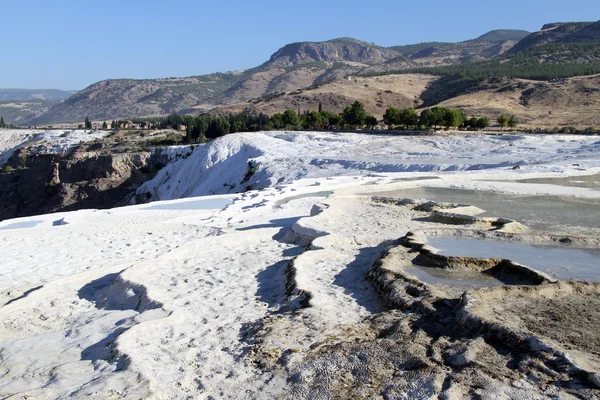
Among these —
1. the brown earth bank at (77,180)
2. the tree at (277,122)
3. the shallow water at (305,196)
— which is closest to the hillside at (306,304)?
the shallow water at (305,196)

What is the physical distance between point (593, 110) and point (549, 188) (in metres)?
47.5

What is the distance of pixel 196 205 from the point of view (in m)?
17.5

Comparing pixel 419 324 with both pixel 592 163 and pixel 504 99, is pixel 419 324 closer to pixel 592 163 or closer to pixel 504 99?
pixel 592 163

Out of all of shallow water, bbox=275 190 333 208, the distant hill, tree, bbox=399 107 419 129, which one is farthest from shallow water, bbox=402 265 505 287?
the distant hill

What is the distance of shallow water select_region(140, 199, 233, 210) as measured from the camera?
→ 16.8 meters

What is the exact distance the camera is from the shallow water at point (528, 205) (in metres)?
12.0

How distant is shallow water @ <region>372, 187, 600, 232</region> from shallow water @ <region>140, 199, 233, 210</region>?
512 centimetres

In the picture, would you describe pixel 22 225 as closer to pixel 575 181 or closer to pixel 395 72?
→ pixel 575 181

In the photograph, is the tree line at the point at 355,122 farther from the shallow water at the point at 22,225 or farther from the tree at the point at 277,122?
the shallow water at the point at 22,225

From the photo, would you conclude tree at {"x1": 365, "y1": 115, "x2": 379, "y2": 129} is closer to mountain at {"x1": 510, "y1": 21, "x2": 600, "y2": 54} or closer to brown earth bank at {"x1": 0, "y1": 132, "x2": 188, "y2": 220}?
brown earth bank at {"x1": 0, "y1": 132, "x2": 188, "y2": 220}

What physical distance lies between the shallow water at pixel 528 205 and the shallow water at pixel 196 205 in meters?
5.12

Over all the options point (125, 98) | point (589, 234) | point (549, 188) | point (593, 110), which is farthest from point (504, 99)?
point (125, 98)

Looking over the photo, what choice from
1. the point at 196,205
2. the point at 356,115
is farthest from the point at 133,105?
the point at 196,205

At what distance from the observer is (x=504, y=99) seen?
71625mm
